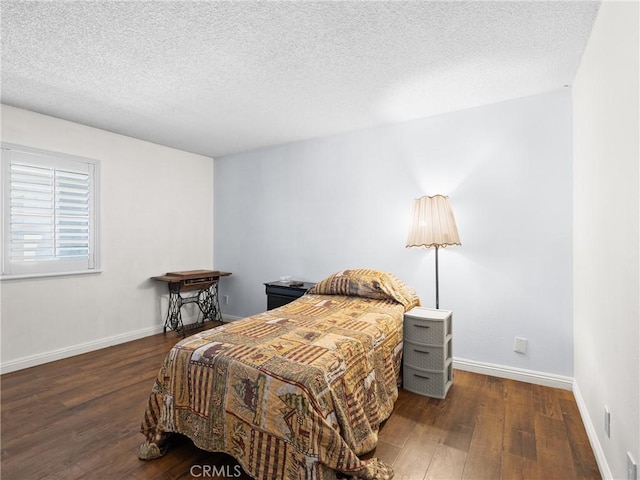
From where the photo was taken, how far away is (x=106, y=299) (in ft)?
12.6

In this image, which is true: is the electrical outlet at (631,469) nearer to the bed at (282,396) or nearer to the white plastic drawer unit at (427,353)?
the bed at (282,396)

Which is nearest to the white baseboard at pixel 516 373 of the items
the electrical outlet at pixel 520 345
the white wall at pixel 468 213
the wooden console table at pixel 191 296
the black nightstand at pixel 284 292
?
the white wall at pixel 468 213

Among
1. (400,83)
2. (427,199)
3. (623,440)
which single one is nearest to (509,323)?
(427,199)

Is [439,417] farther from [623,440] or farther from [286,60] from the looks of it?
[286,60]

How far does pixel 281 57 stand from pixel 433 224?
1.83 meters

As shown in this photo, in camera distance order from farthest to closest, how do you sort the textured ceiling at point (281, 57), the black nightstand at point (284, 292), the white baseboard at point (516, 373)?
the black nightstand at point (284, 292) → the white baseboard at point (516, 373) → the textured ceiling at point (281, 57)

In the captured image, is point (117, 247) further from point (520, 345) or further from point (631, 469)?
point (631, 469)

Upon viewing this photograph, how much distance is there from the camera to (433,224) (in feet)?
9.84

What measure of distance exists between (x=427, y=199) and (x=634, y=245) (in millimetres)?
1820

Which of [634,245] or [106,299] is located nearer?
[634,245]

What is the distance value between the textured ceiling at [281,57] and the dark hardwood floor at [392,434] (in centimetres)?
244

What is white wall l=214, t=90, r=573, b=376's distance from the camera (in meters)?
2.80

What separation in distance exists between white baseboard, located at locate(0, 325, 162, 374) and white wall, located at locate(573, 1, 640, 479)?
14.4 feet

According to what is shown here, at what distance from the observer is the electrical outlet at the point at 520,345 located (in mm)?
2902
